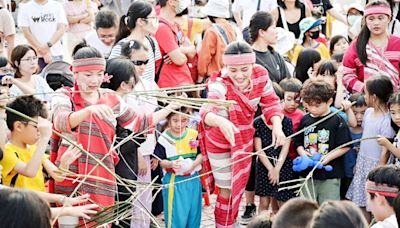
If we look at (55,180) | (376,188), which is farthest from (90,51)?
(376,188)

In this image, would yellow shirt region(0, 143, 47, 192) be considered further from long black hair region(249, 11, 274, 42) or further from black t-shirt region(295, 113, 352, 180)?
long black hair region(249, 11, 274, 42)

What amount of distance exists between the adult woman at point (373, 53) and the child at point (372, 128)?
28cm

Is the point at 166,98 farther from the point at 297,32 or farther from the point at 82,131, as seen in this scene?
the point at 297,32

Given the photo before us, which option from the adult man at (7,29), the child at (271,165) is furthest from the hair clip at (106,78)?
the adult man at (7,29)

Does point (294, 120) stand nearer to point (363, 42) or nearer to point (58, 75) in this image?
point (363, 42)

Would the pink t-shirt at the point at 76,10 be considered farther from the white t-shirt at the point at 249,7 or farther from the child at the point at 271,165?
the child at the point at 271,165

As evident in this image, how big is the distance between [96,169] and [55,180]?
0.25 metres

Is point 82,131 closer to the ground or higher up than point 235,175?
higher up

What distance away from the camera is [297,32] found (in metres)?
7.47

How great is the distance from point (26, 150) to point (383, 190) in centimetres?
203

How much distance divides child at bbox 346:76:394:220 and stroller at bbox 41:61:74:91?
232cm

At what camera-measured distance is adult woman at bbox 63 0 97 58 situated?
7.91 metres

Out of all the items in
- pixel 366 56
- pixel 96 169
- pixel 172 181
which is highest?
pixel 366 56

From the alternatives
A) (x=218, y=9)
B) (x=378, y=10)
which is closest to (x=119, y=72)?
(x=378, y=10)
